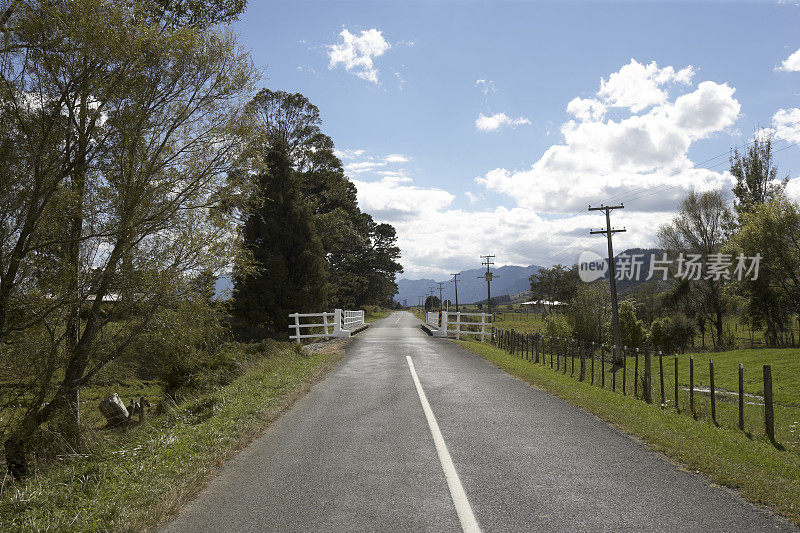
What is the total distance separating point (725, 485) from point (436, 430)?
11.3 feet

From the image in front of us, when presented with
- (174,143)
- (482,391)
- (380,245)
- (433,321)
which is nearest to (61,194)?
(174,143)

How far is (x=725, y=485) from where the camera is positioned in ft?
16.7

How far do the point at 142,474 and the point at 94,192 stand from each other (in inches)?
277

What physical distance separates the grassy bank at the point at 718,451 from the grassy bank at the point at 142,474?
5.20 meters

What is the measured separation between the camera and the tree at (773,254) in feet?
127

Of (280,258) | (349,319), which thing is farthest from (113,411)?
(349,319)

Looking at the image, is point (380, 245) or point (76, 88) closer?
point (76, 88)

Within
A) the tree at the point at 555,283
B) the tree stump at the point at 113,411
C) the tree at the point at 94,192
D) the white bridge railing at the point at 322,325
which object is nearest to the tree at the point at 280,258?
the white bridge railing at the point at 322,325

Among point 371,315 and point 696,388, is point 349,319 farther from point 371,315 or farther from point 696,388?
point 371,315

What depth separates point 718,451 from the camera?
21.2 ft

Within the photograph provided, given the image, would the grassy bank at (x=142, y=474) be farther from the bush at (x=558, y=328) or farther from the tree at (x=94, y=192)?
the bush at (x=558, y=328)

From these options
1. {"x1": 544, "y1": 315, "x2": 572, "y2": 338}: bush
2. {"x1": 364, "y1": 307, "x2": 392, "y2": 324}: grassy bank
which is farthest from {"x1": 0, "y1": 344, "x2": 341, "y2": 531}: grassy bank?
{"x1": 364, "y1": 307, "x2": 392, "y2": 324}: grassy bank

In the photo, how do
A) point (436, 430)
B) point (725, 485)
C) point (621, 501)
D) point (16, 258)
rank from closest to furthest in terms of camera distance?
point (621, 501), point (725, 485), point (436, 430), point (16, 258)

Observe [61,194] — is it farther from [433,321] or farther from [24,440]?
[433,321]
